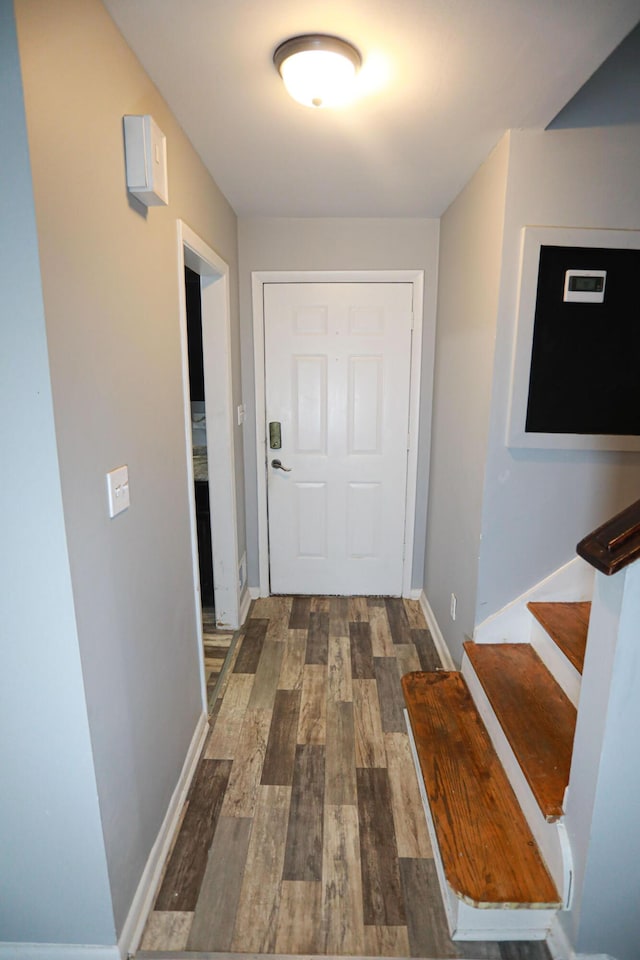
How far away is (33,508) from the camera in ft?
3.21

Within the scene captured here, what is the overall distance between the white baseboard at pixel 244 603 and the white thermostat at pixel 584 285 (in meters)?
2.32

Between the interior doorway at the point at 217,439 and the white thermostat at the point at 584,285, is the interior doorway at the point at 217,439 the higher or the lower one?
the lower one

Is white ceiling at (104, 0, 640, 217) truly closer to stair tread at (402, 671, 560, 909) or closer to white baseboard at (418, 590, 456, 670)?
stair tread at (402, 671, 560, 909)

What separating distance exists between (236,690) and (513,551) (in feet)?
4.75

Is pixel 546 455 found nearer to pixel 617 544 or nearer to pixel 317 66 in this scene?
pixel 617 544

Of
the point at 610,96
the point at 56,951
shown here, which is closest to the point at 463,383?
the point at 610,96

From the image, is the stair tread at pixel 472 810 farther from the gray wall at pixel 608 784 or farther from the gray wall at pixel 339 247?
the gray wall at pixel 339 247

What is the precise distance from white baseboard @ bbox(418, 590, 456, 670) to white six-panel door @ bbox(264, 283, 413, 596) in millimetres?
219

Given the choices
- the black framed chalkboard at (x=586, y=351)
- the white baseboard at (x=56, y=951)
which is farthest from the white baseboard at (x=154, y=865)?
the black framed chalkboard at (x=586, y=351)

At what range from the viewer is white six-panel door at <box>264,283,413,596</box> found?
287 centimetres

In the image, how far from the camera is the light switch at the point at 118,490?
1.18 meters

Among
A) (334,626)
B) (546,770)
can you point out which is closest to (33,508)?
(546,770)

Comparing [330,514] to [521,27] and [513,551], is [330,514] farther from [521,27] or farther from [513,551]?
[521,27]

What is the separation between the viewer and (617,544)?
3.35 ft
